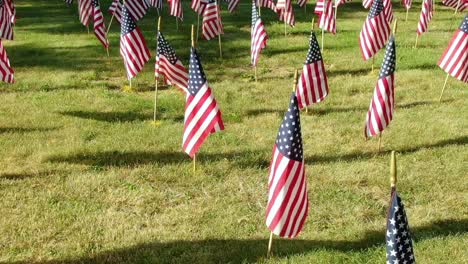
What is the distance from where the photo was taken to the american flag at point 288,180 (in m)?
7.89

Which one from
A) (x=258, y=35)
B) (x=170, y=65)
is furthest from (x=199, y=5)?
(x=170, y=65)

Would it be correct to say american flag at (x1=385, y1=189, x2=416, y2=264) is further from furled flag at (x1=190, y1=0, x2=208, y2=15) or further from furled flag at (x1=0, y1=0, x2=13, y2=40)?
furled flag at (x1=0, y1=0, x2=13, y2=40)

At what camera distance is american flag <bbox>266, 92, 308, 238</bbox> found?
7.89 m

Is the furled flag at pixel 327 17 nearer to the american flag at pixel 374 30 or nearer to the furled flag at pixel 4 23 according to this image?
the american flag at pixel 374 30

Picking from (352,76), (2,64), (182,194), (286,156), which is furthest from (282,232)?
(352,76)

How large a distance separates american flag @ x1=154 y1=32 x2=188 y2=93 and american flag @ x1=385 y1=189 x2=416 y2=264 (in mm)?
8359

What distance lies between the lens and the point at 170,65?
44.7 ft

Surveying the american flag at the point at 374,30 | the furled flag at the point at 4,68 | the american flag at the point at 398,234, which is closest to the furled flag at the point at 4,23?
the furled flag at the point at 4,68

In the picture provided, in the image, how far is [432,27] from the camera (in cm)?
2764

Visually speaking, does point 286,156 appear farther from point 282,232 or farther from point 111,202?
point 111,202

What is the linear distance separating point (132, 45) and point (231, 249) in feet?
27.4

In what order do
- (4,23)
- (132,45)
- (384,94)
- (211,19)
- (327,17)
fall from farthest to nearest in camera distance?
(4,23) → (327,17) → (211,19) → (132,45) → (384,94)

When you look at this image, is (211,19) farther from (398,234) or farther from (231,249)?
(398,234)

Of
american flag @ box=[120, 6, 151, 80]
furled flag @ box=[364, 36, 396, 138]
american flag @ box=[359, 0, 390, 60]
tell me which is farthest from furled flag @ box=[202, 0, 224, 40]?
furled flag @ box=[364, 36, 396, 138]
